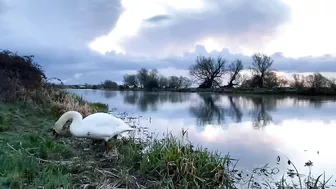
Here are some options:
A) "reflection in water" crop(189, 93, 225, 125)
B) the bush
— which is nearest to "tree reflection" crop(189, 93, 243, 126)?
"reflection in water" crop(189, 93, 225, 125)

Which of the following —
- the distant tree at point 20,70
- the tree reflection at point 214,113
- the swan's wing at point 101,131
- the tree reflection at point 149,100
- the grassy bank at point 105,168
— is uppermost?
the distant tree at point 20,70

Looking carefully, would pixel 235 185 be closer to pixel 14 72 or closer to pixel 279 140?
pixel 279 140

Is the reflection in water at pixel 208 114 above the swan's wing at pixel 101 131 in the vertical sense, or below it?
below

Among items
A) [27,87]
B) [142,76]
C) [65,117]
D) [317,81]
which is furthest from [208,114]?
[142,76]

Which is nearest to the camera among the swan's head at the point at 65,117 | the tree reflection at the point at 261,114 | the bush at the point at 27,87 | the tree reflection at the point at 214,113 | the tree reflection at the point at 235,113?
the swan's head at the point at 65,117

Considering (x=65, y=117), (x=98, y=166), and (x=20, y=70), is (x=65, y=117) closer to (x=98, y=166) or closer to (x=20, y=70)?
(x=98, y=166)

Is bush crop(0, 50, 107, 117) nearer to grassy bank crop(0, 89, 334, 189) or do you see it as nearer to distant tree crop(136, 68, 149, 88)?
grassy bank crop(0, 89, 334, 189)

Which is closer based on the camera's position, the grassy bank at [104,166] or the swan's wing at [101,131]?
the grassy bank at [104,166]

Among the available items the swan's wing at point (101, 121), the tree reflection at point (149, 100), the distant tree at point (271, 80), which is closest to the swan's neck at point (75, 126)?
the swan's wing at point (101, 121)

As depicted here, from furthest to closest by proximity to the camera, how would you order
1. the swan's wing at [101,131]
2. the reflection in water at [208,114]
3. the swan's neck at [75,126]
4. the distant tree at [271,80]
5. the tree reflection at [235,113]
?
the distant tree at [271,80]
the tree reflection at [235,113]
the reflection in water at [208,114]
the swan's neck at [75,126]
the swan's wing at [101,131]

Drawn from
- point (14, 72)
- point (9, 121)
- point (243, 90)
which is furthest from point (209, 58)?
point (9, 121)

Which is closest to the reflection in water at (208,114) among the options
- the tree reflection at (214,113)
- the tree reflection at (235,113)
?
the tree reflection at (214,113)

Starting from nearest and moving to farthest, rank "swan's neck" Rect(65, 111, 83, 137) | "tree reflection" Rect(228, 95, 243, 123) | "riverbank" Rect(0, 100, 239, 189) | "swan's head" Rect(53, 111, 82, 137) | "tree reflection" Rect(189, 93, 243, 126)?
"riverbank" Rect(0, 100, 239, 189) → "swan's neck" Rect(65, 111, 83, 137) → "swan's head" Rect(53, 111, 82, 137) → "tree reflection" Rect(189, 93, 243, 126) → "tree reflection" Rect(228, 95, 243, 123)

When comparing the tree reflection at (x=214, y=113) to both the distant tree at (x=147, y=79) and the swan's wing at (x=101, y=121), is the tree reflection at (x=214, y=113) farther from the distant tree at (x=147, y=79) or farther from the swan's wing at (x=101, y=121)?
the distant tree at (x=147, y=79)
